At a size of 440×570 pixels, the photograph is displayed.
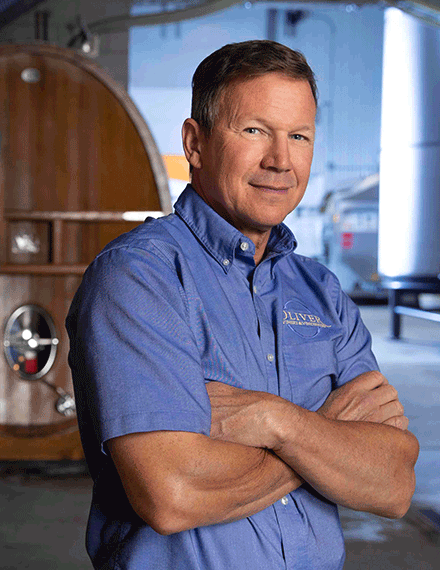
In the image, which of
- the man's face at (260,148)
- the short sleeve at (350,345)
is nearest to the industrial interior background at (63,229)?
the short sleeve at (350,345)

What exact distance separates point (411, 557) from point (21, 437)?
2199mm

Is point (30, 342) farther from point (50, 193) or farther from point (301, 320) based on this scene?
point (301, 320)

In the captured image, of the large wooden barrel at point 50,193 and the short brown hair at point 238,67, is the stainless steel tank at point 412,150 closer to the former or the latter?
the large wooden barrel at point 50,193

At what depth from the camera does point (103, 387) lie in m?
1.23

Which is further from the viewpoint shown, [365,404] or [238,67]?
[365,404]

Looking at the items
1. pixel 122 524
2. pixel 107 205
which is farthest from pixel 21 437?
pixel 122 524

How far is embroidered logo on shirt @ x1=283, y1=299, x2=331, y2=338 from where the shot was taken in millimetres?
1521

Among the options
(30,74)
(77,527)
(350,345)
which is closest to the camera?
(350,345)

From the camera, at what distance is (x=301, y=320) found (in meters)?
1.54

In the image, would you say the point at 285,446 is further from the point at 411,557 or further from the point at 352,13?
the point at 352,13

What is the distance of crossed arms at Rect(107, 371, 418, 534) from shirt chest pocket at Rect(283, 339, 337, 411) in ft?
0.11

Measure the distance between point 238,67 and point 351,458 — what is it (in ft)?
2.72

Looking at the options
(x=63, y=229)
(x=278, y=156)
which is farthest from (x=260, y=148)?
(x=63, y=229)

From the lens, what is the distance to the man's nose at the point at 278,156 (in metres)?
1.44
